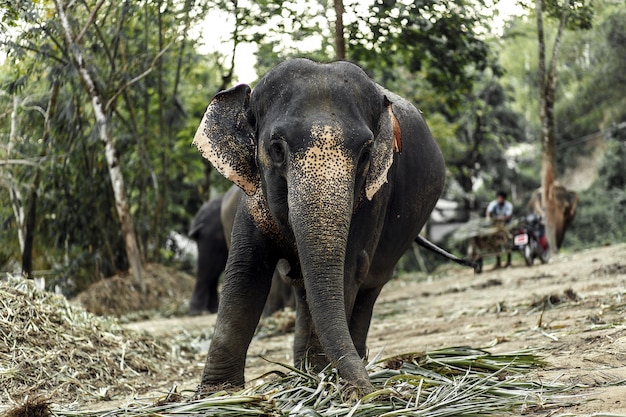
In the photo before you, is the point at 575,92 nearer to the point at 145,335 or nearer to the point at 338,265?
the point at 145,335

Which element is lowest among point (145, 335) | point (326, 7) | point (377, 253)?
point (145, 335)

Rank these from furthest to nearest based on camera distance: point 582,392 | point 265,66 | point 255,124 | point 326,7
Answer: point 265,66 < point 326,7 < point 255,124 < point 582,392

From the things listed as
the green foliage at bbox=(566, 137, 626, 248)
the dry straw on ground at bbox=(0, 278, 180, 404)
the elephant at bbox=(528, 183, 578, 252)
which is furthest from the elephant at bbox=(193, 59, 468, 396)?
the green foliage at bbox=(566, 137, 626, 248)

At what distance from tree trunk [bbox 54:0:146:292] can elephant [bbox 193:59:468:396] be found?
659 centimetres

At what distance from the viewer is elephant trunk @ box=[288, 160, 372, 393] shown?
390 cm

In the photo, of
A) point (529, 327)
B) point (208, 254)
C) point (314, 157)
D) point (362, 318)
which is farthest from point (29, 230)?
point (314, 157)

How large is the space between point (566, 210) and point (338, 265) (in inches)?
679

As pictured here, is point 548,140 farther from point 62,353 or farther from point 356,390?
point 356,390

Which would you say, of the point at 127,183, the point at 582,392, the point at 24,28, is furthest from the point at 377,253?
the point at 127,183

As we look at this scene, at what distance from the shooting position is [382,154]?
472 centimetres

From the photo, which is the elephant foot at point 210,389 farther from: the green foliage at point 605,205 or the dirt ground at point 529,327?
the green foliage at point 605,205

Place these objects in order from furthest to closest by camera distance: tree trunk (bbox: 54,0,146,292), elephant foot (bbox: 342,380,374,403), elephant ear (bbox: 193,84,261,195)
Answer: tree trunk (bbox: 54,0,146,292) < elephant ear (bbox: 193,84,261,195) < elephant foot (bbox: 342,380,374,403)

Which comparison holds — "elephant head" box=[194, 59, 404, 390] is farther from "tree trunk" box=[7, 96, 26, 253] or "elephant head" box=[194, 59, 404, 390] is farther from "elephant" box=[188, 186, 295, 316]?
"elephant" box=[188, 186, 295, 316]

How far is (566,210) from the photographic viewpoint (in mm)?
20359
